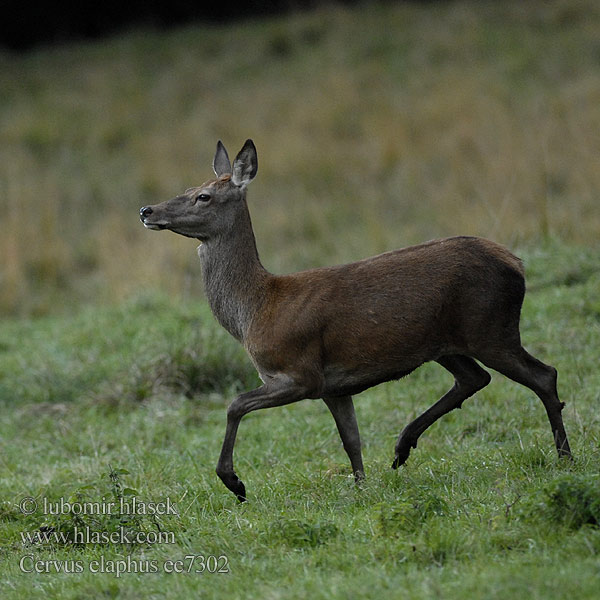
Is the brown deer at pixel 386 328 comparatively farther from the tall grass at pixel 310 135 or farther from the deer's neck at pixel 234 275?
the tall grass at pixel 310 135

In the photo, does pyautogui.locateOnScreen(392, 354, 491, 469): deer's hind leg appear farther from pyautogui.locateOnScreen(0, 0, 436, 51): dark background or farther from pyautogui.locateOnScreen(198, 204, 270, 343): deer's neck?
pyautogui.locateOnScreen(0, 0, 436, 51): dark background

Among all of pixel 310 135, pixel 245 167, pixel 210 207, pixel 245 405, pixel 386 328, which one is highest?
pixel 245 167

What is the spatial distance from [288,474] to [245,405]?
0.78m

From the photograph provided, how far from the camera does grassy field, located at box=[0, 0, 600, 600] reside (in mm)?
4949

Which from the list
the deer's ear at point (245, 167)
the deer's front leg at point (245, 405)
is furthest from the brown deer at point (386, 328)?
the deer's ear at point (245, 167)

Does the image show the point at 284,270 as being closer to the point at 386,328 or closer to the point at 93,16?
the point at 386,328

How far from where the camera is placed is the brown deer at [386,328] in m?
6.11

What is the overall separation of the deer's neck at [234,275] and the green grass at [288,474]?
40.5 inches

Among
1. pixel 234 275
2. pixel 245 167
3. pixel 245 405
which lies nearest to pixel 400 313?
pixel 245 405

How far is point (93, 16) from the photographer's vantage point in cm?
2769

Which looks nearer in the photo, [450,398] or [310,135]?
[450,398]

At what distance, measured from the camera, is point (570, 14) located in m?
21.3

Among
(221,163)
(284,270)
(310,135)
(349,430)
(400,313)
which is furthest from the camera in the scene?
(310,135)

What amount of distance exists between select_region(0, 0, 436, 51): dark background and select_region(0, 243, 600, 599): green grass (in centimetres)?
1671
